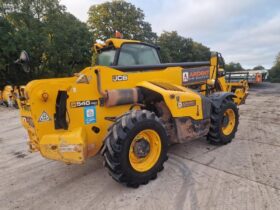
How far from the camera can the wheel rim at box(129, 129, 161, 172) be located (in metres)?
3.55

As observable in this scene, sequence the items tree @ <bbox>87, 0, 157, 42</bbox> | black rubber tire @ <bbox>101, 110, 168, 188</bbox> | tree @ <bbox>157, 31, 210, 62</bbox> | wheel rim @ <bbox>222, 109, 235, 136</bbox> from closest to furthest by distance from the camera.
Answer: black rubber tire @ <bbox>101, 110, 168, 188</bbox>, wheel rim @ <bbox>222, 109, 235, 136</bbox>, tree @ <bbox>87, 0, 157, 42</bbox>, tree @ <bbox>157, 31, 210, 62</bbox>

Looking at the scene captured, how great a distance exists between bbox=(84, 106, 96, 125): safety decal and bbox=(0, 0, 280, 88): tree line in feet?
40.0

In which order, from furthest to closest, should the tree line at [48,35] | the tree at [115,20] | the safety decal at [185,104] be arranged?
the tree at [115,20], the tree line at [48,35], the safety decal at [185,104]

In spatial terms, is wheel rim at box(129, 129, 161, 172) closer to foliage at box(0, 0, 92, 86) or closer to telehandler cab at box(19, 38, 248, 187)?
telehandler cab at box(19, 38, 248, 187)

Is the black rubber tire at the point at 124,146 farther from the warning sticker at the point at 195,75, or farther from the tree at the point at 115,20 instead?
the tree at the point at 115,20

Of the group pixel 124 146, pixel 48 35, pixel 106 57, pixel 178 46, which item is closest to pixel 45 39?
pixel 48 35

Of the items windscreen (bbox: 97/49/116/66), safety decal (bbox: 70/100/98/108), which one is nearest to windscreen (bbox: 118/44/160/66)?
windscreen (bbox: 97/49/116/66)

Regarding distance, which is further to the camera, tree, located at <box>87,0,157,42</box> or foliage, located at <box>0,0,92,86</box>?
tree, located at <box>87,0,157,42</box>

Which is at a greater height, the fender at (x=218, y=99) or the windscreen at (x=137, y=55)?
the windscreen at (x=137, y=55)

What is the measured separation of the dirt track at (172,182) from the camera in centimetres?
310

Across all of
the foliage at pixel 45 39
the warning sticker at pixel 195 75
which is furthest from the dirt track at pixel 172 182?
the foliage at pixel 45 39

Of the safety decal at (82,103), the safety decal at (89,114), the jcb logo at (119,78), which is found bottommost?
the safety decal at (89,114)

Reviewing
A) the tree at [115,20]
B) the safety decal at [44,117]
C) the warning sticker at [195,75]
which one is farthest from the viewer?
the tree at [115,20]

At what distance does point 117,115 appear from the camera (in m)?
3.92
